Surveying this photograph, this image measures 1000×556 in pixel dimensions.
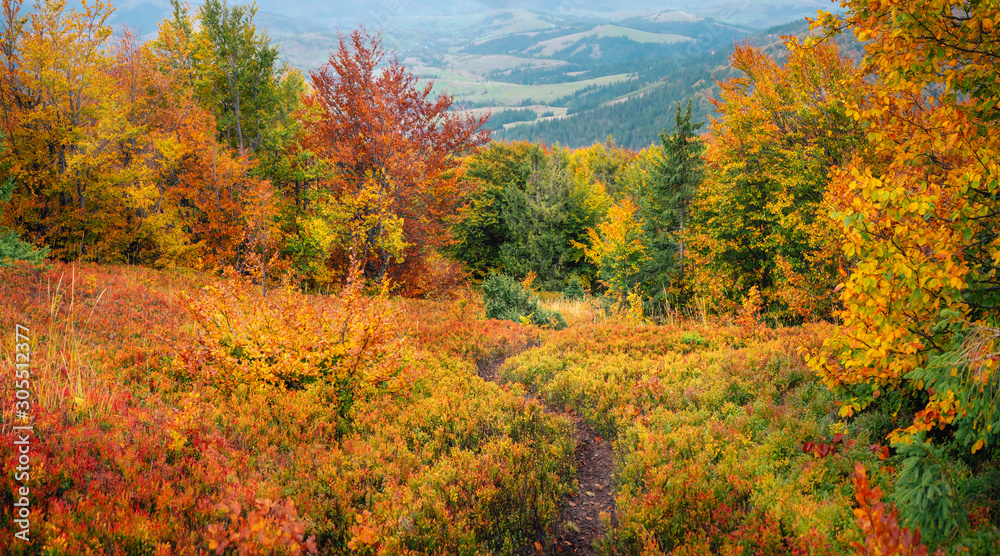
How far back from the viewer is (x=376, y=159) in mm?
16766

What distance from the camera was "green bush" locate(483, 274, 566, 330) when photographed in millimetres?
13352

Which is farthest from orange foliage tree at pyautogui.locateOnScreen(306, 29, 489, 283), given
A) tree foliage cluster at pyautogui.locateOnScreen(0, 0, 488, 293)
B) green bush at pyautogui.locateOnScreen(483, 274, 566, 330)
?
green bush at pyautogui.locateOnScreen(483, 274, 566, 330)

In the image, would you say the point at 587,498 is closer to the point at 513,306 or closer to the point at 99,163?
the point at 513,306

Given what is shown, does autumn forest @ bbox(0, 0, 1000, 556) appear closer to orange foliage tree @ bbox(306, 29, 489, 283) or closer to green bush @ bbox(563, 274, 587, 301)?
orange foliage tree @ bbox(306, 29, 489, 283)

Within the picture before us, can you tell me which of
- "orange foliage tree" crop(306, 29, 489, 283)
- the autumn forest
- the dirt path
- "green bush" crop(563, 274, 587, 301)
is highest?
"orange foliage tree" crop(306, 29, 489, 283)

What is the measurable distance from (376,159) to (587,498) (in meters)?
14.7

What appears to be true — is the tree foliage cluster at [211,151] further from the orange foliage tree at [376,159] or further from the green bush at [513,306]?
the green bush at [513,306]

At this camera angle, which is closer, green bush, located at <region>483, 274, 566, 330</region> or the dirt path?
the dirt path

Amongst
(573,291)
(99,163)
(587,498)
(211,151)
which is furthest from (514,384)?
(573,291)

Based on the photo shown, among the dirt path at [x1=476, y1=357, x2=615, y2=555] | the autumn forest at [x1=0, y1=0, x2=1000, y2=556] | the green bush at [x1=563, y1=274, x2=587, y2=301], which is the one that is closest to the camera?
the autumn forest at [x1=0, y1=0, x2=1000, y2=556]

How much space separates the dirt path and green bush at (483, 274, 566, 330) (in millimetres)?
6163

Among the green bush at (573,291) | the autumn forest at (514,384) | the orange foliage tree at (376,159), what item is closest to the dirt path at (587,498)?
the autumn forest at (514,384)

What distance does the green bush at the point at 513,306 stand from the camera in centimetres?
1335

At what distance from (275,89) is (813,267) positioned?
79.4ft
